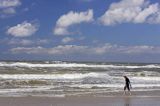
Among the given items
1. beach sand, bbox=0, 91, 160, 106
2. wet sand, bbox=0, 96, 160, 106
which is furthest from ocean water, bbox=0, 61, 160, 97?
wet sand, bbox=0, 96, 160, 106

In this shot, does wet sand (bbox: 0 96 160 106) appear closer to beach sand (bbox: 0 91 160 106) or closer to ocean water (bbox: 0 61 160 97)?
beach sand (bbox: 0 91 160 106)

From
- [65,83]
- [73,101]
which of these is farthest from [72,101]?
[65,83]

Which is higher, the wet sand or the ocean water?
the ocean water

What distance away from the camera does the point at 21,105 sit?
18500mm

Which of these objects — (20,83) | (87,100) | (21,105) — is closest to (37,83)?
(20,83)

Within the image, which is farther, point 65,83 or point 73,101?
point 65,83

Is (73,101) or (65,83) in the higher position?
(65,83)

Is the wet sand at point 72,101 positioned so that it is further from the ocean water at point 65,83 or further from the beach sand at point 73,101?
the ocean water at point 65,83

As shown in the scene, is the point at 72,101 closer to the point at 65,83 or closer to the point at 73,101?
the point at 73,101

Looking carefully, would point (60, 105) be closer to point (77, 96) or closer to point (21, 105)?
point (21, 105)

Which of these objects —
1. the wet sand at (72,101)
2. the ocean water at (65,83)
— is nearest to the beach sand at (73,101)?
the wet sand at (72,101)

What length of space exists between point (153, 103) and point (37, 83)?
15.1m

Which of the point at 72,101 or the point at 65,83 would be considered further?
the point at 65,83

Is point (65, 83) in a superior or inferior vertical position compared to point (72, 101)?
superior
